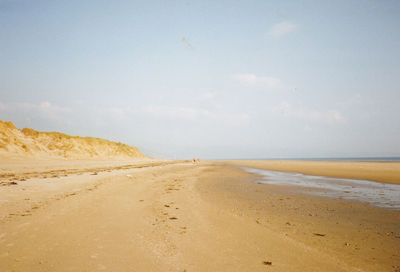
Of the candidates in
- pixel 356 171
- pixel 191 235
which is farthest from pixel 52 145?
pixel 356 171

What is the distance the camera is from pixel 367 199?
344 inches

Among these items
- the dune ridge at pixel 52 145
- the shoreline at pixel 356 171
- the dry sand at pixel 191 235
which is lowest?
the shoreline at pixel 356 171

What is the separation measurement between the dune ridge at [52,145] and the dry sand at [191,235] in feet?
95.3

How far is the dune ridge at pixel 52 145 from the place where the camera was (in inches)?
1168

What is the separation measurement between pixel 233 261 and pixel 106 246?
8.28 ft

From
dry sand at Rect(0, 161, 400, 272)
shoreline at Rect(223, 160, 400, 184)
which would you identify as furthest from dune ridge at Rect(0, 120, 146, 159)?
shoreline at Rect(223, 160, 400, 184)

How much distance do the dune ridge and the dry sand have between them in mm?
29052

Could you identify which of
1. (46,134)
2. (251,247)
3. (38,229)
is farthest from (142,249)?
(46,134)

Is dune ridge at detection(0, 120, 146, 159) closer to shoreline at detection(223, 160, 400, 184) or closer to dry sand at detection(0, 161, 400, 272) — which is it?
dry sand at detection(0, 161, 400, 272)

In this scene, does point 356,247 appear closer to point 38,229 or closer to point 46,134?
point 38,229

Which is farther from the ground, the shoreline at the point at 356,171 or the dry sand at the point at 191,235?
the dry sand at the point at 191,235

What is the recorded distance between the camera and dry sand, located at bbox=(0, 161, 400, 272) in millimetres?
3428

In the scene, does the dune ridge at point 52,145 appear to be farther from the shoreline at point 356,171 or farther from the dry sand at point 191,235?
the shoreline at point 356,171

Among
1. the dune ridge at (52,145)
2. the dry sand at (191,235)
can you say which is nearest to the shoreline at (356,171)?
the dry sand at (191,235)
